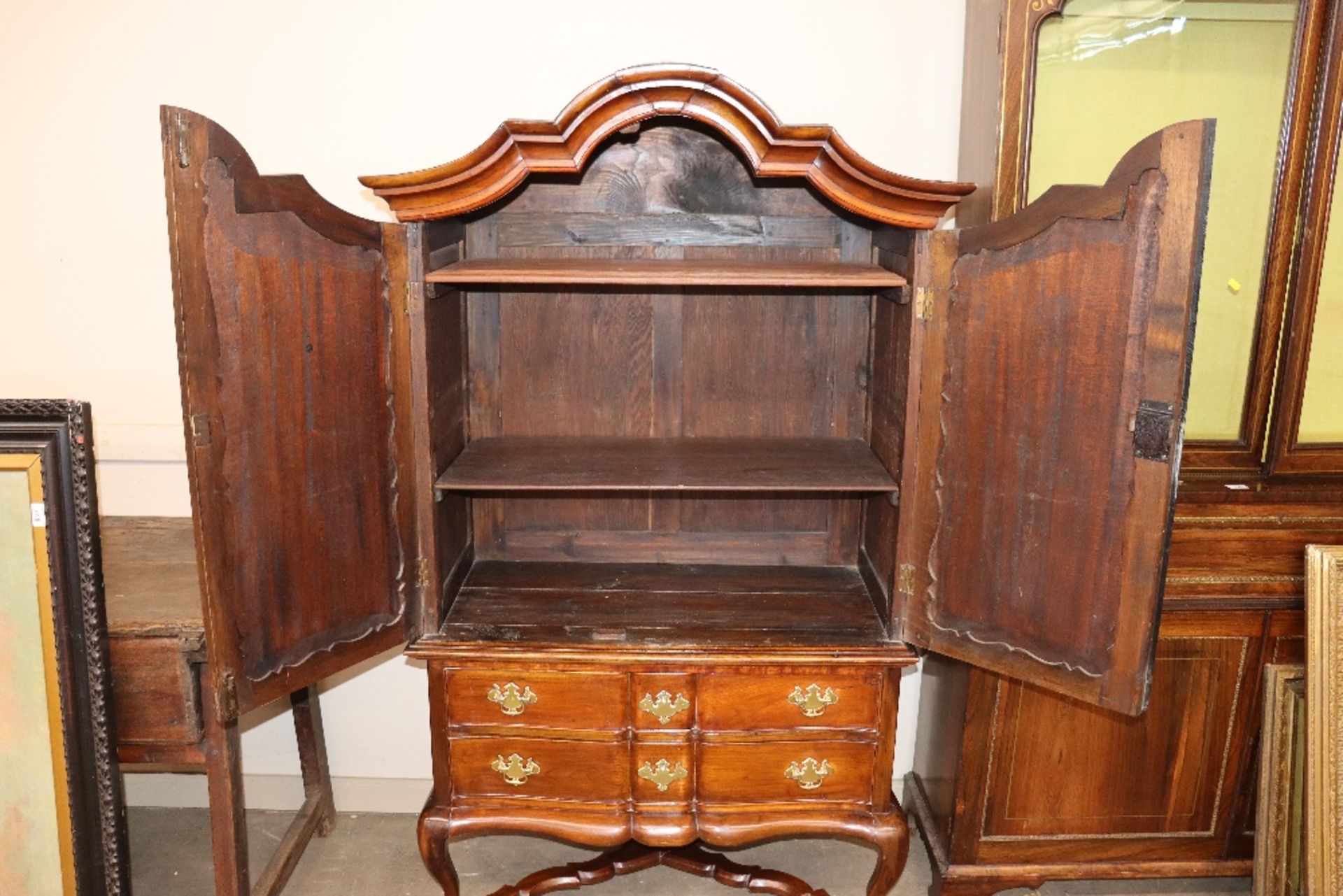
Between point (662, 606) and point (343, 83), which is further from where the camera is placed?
point (343, 83)

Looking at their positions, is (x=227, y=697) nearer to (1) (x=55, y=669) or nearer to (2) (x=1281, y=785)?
(1) (x=55, y=669)

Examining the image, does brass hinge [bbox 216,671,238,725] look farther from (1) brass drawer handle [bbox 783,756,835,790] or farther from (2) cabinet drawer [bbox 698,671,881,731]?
(1) brass drawer handle [bbox 783,756,835,790]

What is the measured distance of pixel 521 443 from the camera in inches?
90.7

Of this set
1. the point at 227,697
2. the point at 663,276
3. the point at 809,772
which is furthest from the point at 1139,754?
the point at 227,697

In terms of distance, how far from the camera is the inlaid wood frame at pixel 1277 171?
1.91 m

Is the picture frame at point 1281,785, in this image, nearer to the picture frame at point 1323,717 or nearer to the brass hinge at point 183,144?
the picture frame at point 1323,717

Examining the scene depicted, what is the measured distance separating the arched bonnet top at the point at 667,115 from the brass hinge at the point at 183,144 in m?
0.37

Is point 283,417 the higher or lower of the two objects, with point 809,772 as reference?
higher

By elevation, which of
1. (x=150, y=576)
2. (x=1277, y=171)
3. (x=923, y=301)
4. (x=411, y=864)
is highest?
(x=1277, y=171)

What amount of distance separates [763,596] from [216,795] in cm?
122

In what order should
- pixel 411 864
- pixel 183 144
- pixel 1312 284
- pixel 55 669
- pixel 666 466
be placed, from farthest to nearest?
pixel 411 864, pixel 666 466, pixel 1312 284, pixel 55 669, pixel 183 144

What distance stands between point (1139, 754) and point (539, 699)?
4.69 ft

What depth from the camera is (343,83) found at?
7.48 feet

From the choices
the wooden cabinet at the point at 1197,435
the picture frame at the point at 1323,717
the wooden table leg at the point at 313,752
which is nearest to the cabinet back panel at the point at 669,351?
the wooden cabinet at the point at 1197,435
